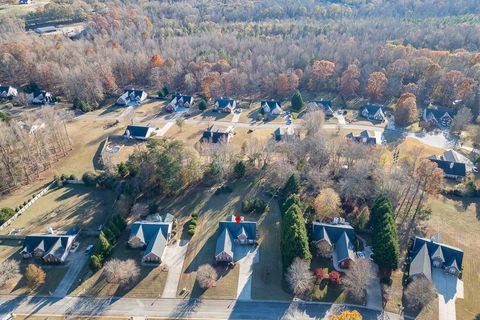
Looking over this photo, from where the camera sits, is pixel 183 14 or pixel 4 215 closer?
pixel 4 215

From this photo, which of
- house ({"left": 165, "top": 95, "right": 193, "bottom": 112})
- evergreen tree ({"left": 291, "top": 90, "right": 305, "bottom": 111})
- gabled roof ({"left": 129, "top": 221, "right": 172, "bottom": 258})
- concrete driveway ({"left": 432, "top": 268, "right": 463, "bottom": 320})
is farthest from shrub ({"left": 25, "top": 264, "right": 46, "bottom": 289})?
evergreen tree ({"left": 291, "top": 90, "right": 305, "bottom": 111})

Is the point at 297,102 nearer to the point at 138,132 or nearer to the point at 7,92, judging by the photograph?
the point at 138,132

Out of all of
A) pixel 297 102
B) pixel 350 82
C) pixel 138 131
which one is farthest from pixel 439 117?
pixel 138 131

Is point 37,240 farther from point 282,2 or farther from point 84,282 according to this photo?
point 282,2

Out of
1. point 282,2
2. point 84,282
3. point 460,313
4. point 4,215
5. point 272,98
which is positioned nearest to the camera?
point 460,313

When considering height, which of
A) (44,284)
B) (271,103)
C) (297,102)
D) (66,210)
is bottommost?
(44,284)

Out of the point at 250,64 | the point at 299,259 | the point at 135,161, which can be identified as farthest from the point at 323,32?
the point at 299,259
